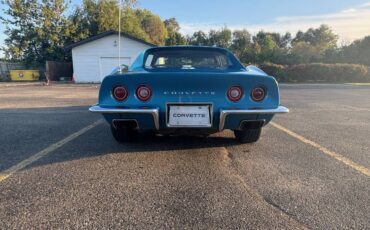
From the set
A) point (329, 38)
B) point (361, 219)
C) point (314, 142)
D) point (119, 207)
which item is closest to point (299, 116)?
point (314, 142)

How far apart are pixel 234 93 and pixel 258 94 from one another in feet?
0.93

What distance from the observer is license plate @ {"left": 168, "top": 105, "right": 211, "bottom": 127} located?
3.32 metres

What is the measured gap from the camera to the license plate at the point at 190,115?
3.32 metres

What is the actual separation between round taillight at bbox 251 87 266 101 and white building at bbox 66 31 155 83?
75.4 feet

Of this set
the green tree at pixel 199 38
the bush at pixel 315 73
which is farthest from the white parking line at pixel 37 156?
the green tree at pixel 199 38

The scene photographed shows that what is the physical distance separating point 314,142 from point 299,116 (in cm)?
271

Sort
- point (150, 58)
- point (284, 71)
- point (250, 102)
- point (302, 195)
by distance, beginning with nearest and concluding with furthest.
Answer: point (302, 195) → point (250, 102) → point (150, 58) → point (284, 71)

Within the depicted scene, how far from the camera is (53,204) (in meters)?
2.36

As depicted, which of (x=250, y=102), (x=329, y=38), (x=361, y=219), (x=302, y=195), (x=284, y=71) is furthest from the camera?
(x=329, y=38)

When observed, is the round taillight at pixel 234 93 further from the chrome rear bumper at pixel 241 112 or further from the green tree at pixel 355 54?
the green tree at pixel 355 54

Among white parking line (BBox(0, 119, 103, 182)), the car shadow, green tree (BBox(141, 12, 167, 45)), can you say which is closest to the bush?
the car shadow

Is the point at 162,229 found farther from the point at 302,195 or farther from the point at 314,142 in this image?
the point at 314,142

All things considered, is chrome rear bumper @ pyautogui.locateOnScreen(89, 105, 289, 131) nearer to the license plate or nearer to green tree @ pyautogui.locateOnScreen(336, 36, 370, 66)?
the license plate

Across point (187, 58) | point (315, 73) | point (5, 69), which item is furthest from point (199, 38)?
point (187, 58)
